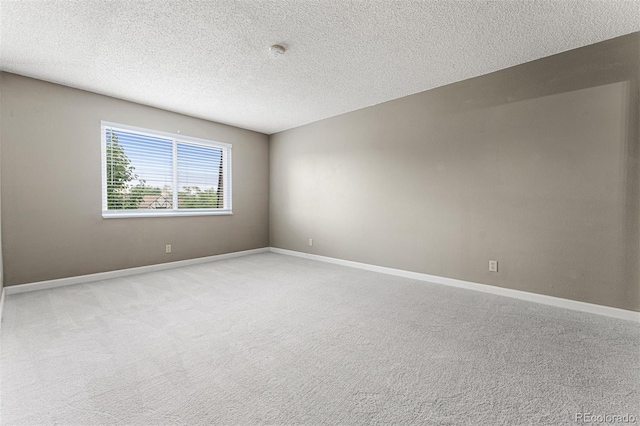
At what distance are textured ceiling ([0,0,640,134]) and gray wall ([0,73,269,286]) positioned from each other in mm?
358

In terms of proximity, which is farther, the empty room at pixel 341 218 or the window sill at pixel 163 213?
the window sill at pixel 163 213

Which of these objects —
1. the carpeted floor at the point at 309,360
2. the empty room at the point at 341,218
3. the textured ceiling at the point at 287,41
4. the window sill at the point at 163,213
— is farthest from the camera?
the window sill at the point at 163,213

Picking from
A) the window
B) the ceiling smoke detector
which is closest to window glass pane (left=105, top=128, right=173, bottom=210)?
the window

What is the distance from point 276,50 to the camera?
2.55m

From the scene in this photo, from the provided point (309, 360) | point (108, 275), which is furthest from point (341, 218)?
point (108, 275)

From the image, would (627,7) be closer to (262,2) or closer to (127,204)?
(262,2)

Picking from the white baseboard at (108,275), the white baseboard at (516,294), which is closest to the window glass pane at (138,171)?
the white baseboard at (108,275)

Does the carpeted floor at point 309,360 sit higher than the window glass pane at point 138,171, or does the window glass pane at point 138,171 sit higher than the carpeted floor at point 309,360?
the window glass pane at point 138,171

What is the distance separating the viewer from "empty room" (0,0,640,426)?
1548 millimetres

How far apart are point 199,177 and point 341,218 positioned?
2.66 meters

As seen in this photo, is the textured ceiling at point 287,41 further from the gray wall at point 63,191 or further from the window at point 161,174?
the window at point 161,174

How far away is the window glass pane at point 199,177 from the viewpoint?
466 centimetres

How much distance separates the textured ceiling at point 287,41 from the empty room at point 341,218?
24mm

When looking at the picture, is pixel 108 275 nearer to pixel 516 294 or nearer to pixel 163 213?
pixel 163 213
